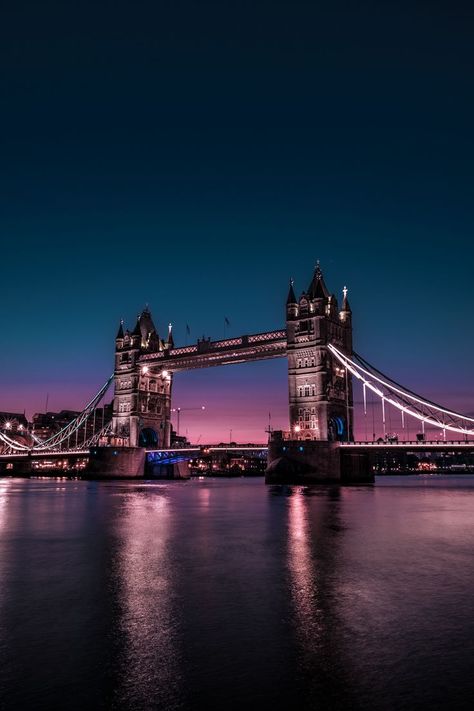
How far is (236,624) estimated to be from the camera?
788 centimetres

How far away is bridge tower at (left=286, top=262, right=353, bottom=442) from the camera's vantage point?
65.1 metres

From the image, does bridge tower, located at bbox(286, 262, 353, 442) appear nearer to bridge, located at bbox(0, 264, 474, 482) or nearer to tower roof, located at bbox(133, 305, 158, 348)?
bridge, located at bbox(0, 264, 474, 482)

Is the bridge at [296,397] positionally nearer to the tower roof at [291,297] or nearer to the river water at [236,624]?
the tower roof at [291,297]

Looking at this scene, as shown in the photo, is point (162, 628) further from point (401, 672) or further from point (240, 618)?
point (401, 672)

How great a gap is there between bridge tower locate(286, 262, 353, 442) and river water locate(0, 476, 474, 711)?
48059mm

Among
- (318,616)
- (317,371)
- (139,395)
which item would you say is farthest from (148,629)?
(139,395)

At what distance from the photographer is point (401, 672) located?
601 cm

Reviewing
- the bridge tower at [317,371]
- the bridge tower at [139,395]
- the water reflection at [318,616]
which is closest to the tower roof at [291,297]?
the bridge tower at [317,371]

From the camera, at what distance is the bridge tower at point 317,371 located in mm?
65125

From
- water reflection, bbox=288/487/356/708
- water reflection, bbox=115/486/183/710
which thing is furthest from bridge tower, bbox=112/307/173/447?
water reflection, bbox=115/486/183/710

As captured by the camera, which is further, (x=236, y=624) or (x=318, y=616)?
(x=318, y=616)

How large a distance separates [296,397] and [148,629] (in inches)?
2371

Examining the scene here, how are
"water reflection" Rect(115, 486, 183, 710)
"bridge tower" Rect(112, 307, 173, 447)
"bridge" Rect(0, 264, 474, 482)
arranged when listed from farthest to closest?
"bridge tower" Rect(112, 307, 173, 447)
"bridge" Rect(0, 264, 474, 482)
"water reflection" Rect(115, 486, 183, 710)

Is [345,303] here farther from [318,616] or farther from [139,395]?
[318,616]
